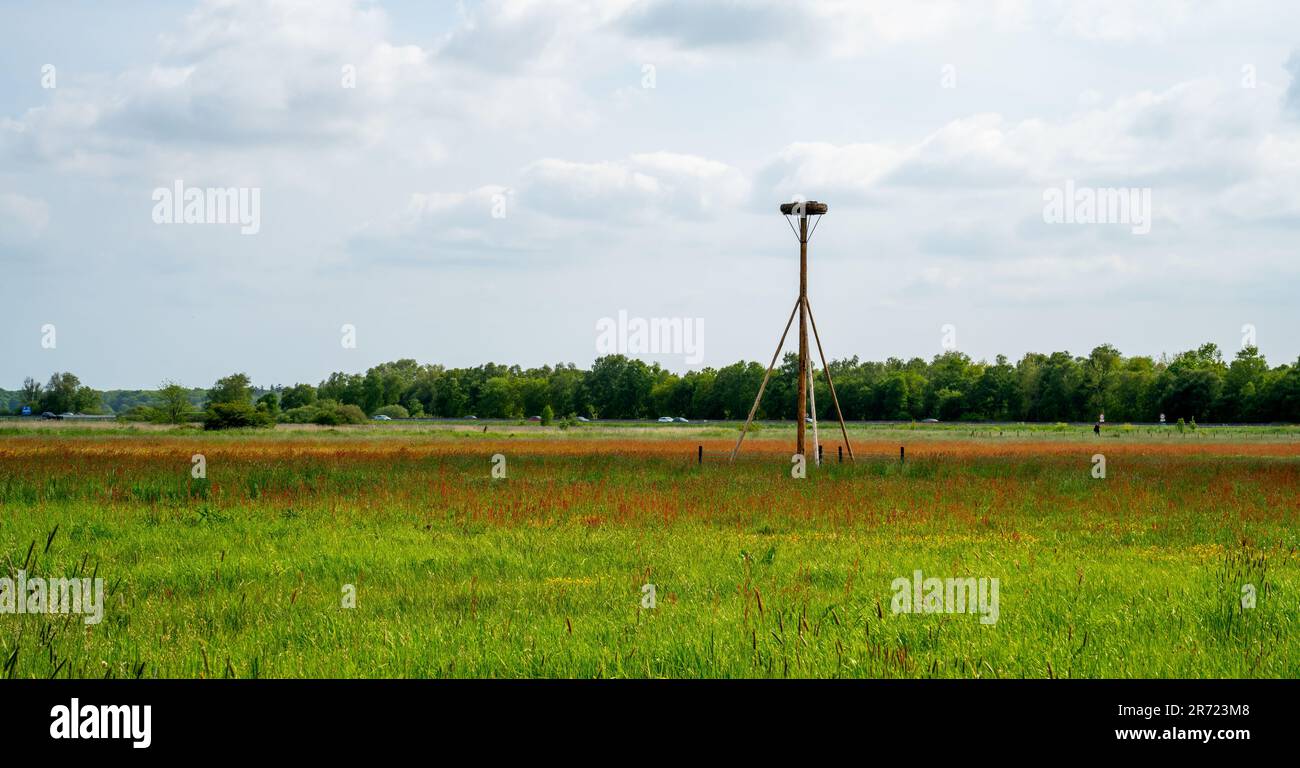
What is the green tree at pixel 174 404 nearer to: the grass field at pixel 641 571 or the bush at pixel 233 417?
the bush at pixel 233 417

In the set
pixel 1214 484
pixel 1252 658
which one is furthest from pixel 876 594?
pixel 1214 484

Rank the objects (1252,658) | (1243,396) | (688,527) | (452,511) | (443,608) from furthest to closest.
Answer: (1243,396), (452,511), (688,527), (443,608), (1252,658)

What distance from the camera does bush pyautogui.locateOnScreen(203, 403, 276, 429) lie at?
7912 centimetres

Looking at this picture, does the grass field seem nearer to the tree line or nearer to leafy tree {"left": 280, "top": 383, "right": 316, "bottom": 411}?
the tree line

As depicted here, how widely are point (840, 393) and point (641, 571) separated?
135 meters

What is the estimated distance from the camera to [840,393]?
473 feet

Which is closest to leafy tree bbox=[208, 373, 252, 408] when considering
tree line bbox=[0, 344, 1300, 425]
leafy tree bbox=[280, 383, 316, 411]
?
tree line bbox=[0, 344, 1300, 425]

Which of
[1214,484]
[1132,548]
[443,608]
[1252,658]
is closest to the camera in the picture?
[1252,658]

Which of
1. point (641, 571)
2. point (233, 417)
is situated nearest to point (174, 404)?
point (233, 417)

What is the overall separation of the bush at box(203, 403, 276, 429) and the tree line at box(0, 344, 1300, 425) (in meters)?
1.73

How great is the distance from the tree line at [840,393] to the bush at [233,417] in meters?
1.73
